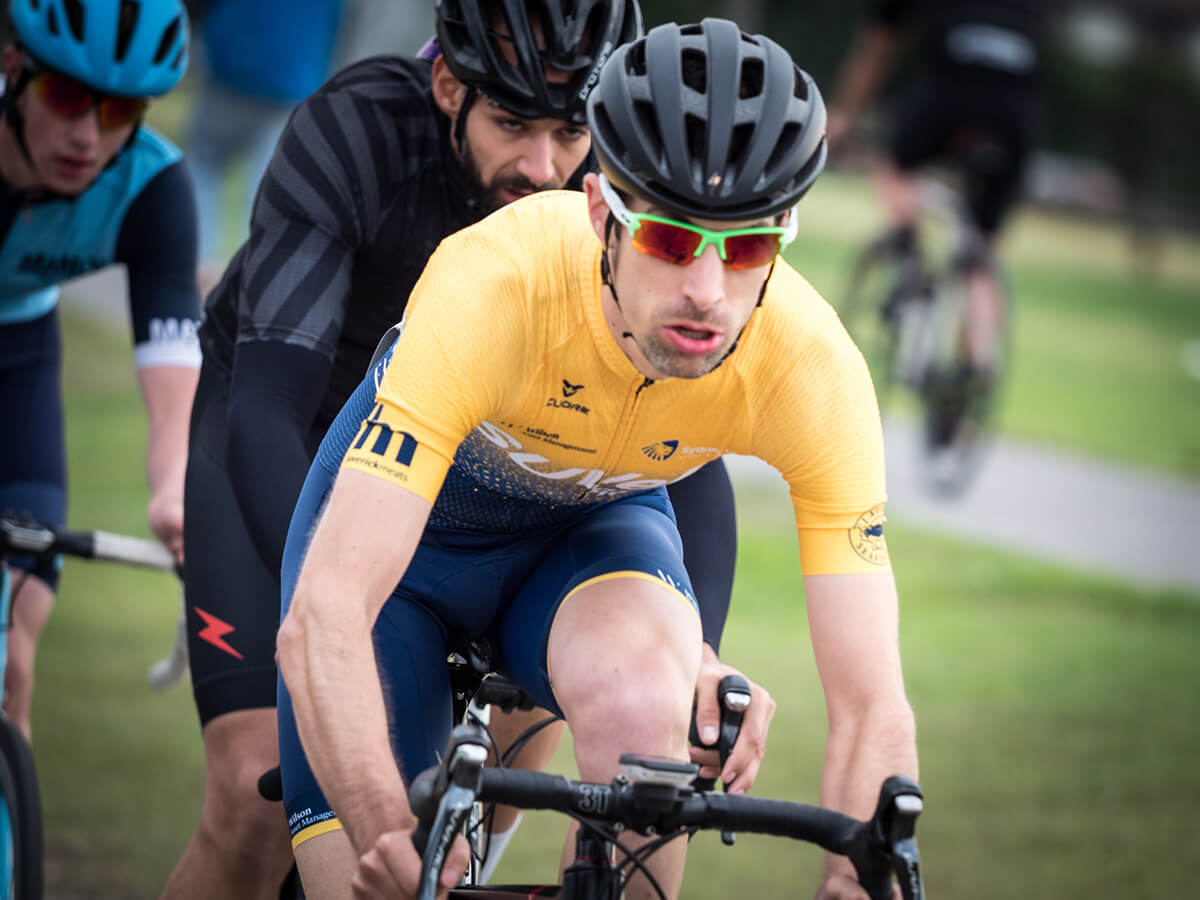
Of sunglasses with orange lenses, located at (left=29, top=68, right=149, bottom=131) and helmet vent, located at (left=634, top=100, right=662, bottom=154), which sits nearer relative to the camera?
helmet vent, located at (left=634, top=100, right=662, bottom=154)

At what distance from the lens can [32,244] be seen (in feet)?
14.4

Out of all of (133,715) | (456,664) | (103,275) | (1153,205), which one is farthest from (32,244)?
(1153,205)

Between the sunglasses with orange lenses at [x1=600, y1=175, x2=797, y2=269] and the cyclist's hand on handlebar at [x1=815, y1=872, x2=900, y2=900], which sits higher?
the sunglasses with orange lenses at [x1=600, y1=175, x2=797, y2=269]

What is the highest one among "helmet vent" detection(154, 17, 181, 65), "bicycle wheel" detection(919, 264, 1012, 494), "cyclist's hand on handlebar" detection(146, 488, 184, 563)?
"helmet vent" detection(154, 17, 181, 65)

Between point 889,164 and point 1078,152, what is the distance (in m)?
23.7

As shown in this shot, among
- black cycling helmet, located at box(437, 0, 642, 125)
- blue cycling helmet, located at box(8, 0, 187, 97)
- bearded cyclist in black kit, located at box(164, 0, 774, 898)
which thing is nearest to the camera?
bearded cyclist in black kit, located at box(164, 0, 774, 898)

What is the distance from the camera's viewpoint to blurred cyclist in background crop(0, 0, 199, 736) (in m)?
4.19

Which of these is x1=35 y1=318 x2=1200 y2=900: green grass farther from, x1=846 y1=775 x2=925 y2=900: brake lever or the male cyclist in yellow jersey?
x1=846 y1=775 x2=925 y2=900: brake lever

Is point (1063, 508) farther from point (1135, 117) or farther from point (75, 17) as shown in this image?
point (1135, 117)

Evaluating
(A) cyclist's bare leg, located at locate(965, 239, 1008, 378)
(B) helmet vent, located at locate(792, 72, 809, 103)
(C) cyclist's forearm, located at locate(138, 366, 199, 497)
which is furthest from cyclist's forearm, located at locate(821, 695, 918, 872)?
(A) cyclist's bare leg, located at locate(965, 239, 1008, 378)

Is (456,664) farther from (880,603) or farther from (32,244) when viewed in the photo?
(32,244)

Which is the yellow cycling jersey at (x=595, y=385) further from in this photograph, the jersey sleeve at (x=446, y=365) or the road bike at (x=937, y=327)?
the road bike at (x=937, y=327)

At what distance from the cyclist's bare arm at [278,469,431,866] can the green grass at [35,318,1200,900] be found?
2904 mm

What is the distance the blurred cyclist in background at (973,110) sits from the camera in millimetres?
9211
